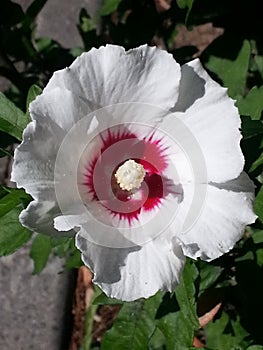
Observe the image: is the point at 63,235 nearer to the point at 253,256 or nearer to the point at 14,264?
the point at 253,256

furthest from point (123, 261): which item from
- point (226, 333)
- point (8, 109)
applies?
point (226, 333)

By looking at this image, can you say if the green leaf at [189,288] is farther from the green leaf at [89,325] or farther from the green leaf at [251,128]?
the green leaf at [89,325]

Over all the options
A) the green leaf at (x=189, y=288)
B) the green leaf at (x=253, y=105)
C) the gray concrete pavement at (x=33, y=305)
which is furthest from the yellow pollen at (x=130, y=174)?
the gray concrete pavement at (x=33, y=305)

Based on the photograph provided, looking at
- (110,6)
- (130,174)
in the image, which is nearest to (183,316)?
(130,174)

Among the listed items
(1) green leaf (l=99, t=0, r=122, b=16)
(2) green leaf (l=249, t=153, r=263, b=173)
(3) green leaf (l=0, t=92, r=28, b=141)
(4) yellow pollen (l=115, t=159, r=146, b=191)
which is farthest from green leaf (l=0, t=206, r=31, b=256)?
(1) green leaf (l=99, t=0, r=122, b=16)

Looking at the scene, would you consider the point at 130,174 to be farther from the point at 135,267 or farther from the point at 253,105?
the point at 253,105

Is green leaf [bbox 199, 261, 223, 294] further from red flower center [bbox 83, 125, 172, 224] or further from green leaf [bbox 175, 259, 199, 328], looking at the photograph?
red flower center [bbox 83, 125, 172, 224]

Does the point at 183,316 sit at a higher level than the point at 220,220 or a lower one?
lower
